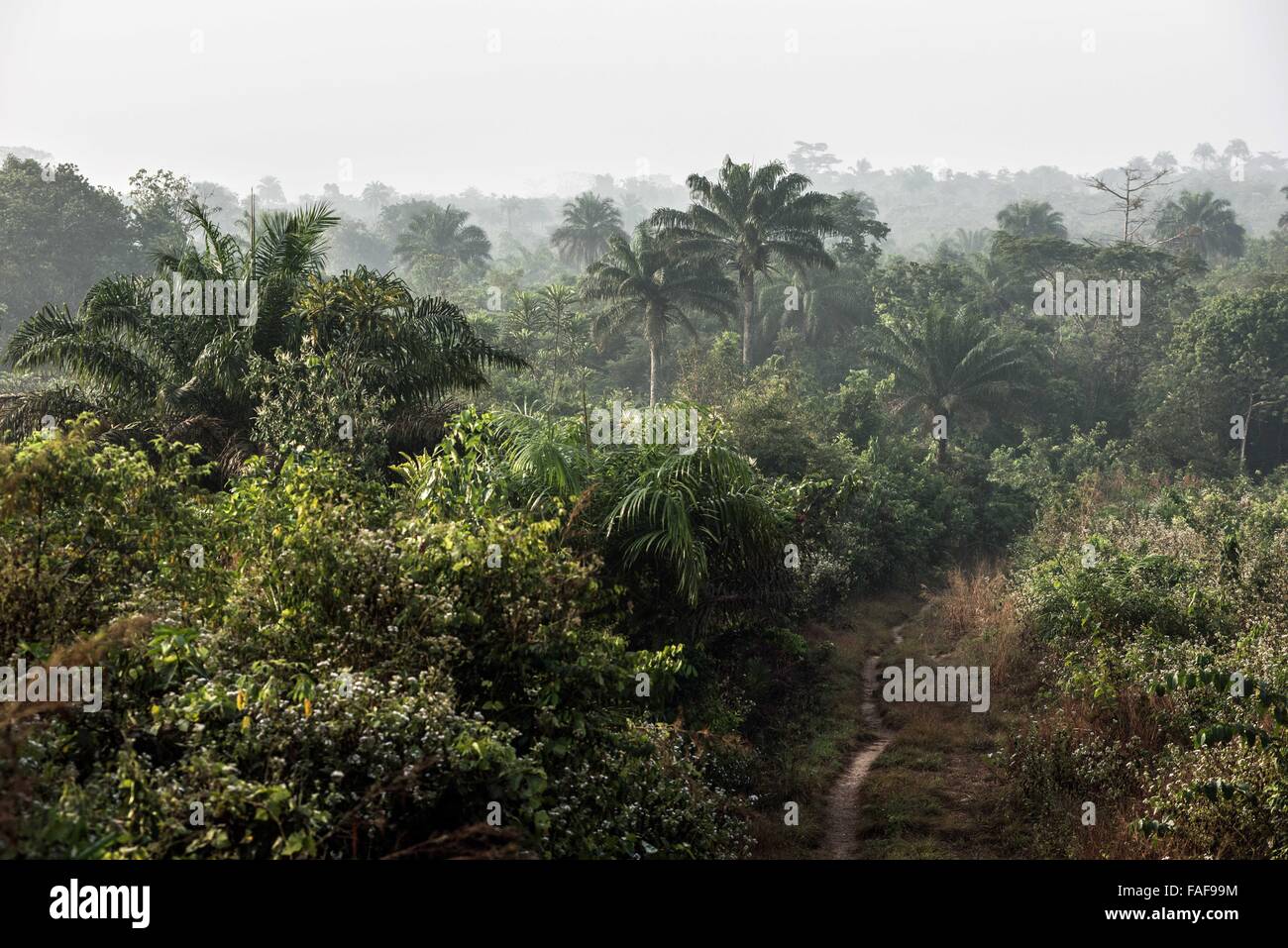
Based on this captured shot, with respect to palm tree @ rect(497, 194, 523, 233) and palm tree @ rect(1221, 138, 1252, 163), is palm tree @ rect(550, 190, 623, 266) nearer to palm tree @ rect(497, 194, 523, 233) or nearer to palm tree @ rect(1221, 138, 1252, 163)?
palm tree @ rect(497, 194, 523, 233)

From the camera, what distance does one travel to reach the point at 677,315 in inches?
1357

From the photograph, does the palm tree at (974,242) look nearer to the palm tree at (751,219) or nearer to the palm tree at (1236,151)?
the palm tree at (751,219)

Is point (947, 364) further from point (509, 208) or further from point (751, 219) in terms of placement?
point (509, 208)

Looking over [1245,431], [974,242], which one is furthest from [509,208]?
[1245,431]

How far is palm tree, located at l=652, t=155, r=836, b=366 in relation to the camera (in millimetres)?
32156

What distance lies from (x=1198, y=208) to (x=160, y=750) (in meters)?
67.2

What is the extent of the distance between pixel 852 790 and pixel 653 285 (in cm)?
2399

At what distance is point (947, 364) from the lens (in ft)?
92.4

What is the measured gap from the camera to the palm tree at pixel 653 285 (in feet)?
106

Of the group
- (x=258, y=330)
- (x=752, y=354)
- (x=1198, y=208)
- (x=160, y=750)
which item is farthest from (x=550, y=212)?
(x=160, y=750)

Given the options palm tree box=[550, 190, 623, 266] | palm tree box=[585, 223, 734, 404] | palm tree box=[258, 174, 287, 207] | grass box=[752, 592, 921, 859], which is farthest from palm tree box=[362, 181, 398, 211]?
grass box=[752, 592, 921, 859]

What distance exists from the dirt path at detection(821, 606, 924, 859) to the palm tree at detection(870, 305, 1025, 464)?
15.5 m

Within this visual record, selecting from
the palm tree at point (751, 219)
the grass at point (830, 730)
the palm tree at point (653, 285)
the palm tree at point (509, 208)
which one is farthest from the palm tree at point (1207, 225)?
the palm tree at point (509, 208)
